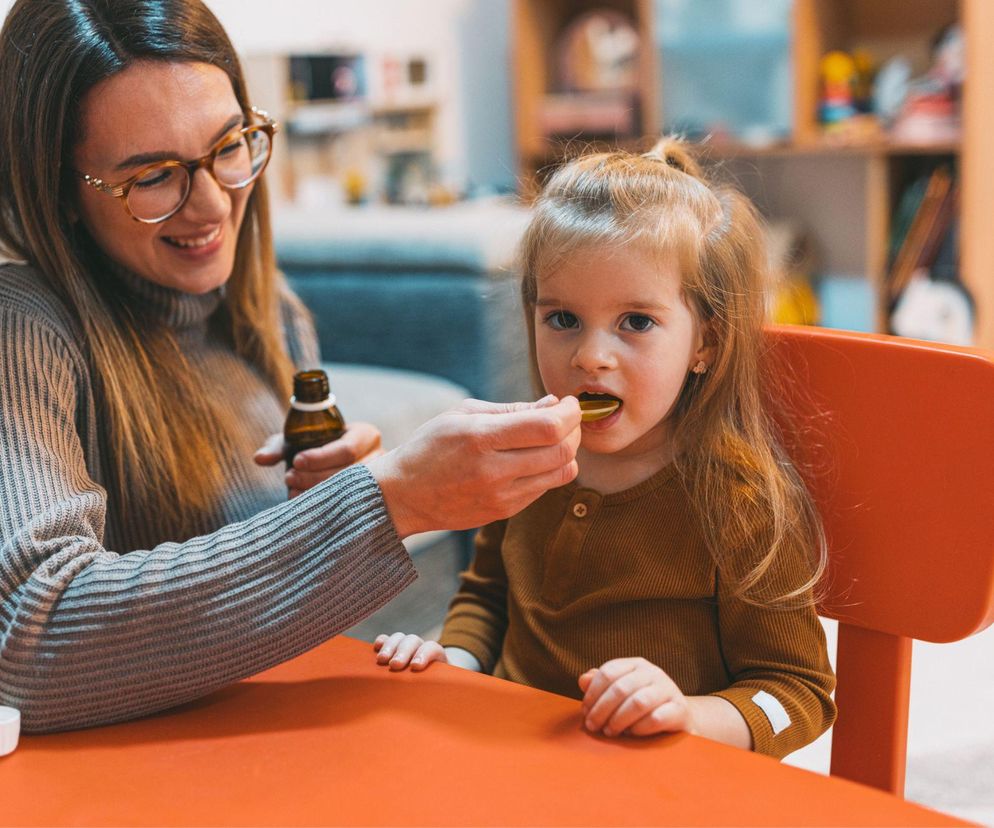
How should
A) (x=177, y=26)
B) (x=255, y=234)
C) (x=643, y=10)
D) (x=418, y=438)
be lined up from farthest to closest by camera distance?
(x=643, y=10), (x=255, y=234), (x=177, y=26), (x=418, y=438)

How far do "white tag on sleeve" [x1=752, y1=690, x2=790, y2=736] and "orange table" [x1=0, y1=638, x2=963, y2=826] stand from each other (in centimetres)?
17

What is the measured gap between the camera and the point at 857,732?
932 mm

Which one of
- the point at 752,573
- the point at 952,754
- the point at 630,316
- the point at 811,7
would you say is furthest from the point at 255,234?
the point at 811,7

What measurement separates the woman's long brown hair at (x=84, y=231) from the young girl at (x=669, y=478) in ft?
1.10

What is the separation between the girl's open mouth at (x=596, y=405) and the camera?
909 mm

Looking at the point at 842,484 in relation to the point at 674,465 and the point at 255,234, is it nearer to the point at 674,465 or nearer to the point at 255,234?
the point at 674,465

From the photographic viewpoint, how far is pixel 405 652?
2.84ft

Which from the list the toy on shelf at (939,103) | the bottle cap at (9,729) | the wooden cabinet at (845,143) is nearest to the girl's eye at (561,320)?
the bottle cap at (9,729)

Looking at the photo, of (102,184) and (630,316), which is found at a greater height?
(102,184)

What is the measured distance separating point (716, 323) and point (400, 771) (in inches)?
19.4

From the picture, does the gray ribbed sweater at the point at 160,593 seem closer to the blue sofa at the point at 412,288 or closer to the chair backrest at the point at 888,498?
the chair backrest at the point at 888,498

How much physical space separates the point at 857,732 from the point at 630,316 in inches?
15.6

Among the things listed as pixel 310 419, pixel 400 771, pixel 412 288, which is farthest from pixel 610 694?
pixel 412 288

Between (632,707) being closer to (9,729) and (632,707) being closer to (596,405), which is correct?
(596,405)
